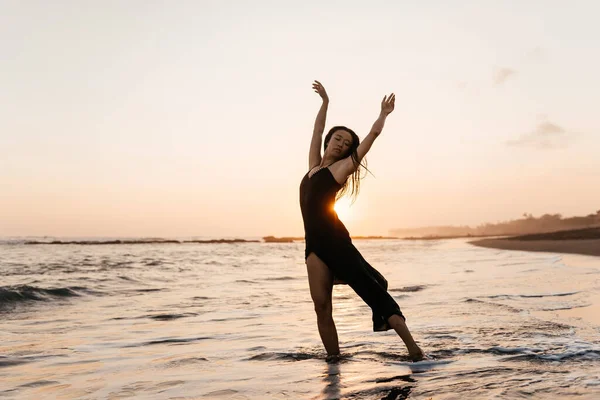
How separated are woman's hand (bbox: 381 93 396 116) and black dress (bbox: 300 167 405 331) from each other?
0.74m

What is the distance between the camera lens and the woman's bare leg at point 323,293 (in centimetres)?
506

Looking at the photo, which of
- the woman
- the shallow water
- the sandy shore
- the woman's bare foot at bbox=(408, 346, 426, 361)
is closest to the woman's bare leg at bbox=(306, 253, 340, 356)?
the woman

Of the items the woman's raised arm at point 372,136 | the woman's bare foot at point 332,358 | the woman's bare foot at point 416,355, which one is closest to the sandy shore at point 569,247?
the woman's bare foot at point 416,355

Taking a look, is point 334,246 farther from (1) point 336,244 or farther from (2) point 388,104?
(2) point 388,104

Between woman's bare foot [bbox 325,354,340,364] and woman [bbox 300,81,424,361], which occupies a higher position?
woman [bbox 300,81,424,361]

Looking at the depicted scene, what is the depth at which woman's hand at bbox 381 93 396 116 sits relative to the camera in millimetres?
4910

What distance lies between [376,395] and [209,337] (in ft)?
10.8

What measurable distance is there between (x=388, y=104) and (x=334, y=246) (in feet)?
4.53

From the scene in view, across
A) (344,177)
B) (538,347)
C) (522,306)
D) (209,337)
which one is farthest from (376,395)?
(522,306)

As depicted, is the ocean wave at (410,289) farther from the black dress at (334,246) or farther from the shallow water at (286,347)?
the black dress at (334,246)

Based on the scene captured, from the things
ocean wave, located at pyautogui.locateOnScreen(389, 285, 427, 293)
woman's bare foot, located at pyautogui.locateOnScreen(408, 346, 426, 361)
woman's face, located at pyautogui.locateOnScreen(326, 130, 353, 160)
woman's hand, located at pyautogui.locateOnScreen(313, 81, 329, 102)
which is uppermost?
woman's hand, located at pyautogui.locateOnScreen(313, 81, 329, 102)

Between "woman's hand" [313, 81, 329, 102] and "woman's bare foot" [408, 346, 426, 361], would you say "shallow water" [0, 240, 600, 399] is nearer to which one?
"woman's bare foot" [408, 346, 426, 361]

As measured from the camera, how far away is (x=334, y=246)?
16.3 ft

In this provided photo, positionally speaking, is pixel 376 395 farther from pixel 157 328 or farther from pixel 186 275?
pixel 186 275
